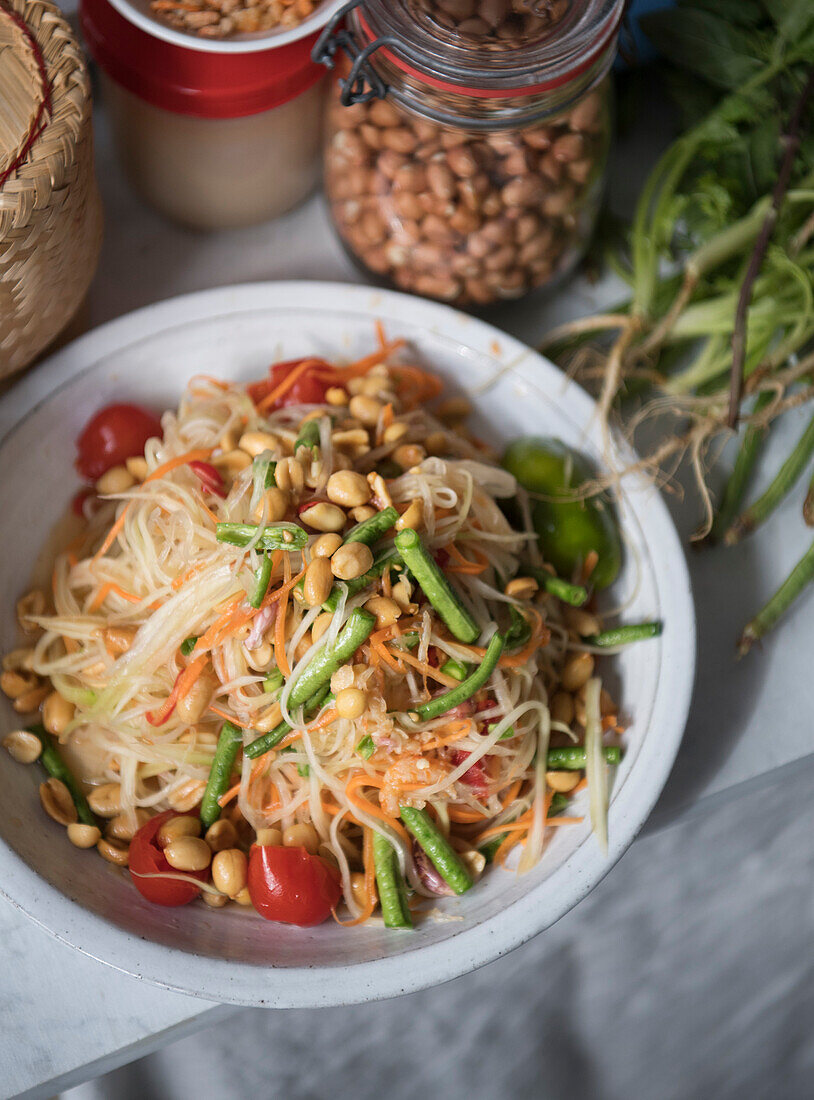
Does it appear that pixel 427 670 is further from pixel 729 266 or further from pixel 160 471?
pixel 729 266

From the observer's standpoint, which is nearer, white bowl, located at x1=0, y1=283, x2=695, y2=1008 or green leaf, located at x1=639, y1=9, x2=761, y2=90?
white bowl, located at x1=0, y1=283, x2=695, y2=1008

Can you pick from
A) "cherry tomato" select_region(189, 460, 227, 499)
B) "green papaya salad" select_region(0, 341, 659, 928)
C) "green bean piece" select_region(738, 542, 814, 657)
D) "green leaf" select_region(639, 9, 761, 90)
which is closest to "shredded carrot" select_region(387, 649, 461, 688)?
"green papaya salad" select_region(0, 341, 659, 928)

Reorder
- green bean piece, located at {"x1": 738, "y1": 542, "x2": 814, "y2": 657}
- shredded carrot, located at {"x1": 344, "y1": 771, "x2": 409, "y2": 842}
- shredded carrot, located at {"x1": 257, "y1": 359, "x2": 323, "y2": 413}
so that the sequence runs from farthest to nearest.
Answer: green bean piece, located at {"x1": 738, "y1": 542, "x2": 814, "y2": 657} → shredded carrot, located at {"x1": 257, "y1": 359, "x2": 323, "y2": 413} → shredded carrot, located at {"x1": 344, "y1": 771, "x2": 409, "y2": 842}

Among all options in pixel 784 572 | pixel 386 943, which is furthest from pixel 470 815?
pixel 784 572

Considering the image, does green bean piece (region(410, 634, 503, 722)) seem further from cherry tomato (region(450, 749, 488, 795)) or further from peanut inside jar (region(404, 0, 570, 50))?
peanut inside jar (region(404, 0, 570, 50))

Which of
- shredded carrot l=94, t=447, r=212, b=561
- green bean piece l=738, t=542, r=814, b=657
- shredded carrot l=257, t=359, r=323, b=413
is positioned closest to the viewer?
shredded carrot l=94, t=447, r=212, b=561

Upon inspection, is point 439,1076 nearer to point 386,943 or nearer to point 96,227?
point 386,943
